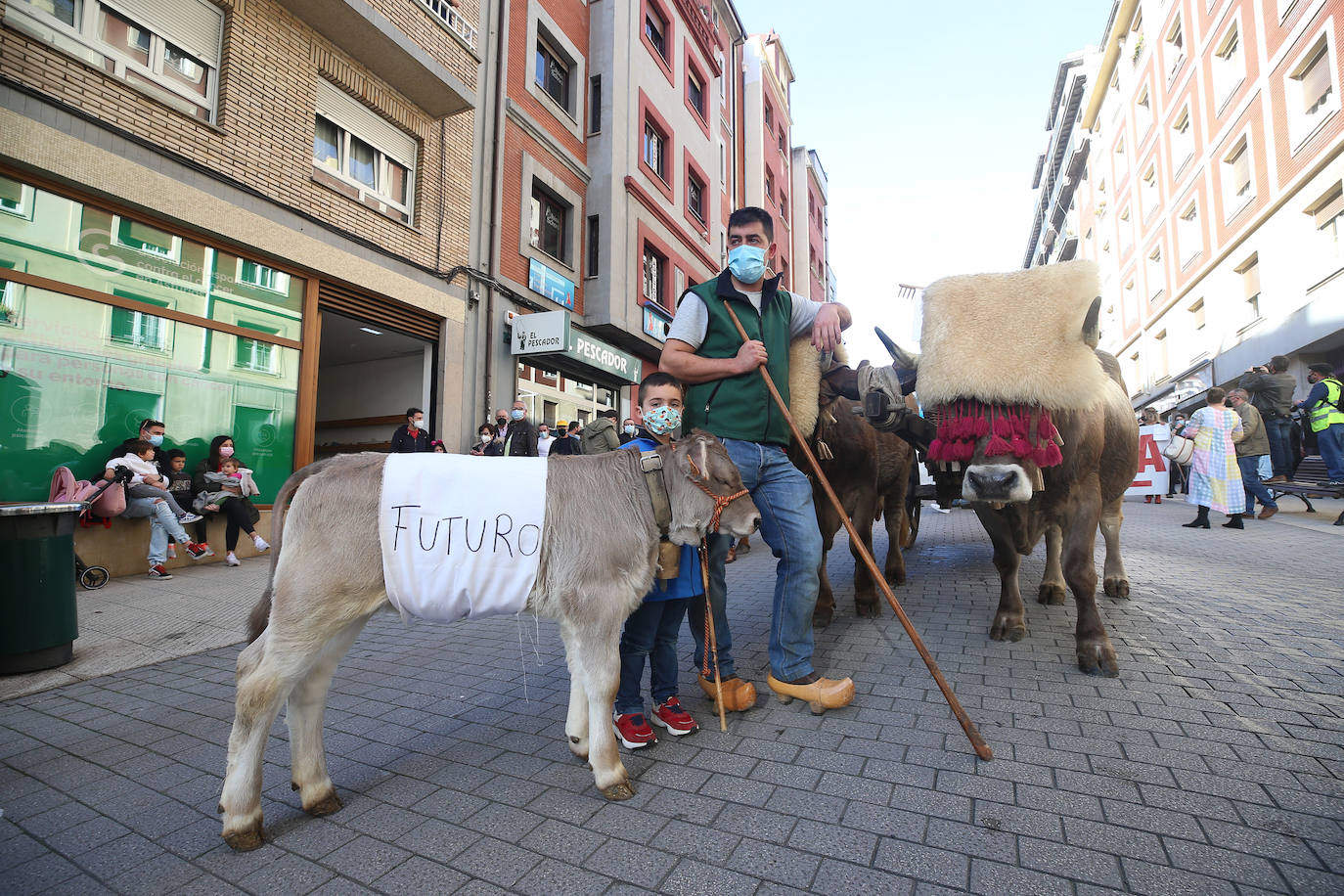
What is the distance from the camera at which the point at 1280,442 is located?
38.3ft

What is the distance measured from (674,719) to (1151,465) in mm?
15209

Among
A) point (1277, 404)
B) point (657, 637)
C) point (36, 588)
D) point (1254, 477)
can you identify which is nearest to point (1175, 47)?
point (1277, 404)

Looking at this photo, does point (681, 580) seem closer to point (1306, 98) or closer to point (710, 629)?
point (710, 629)

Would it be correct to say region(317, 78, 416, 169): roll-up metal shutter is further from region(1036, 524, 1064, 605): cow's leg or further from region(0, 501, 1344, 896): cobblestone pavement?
region(1036, 524, 1064, 605): cow's leg

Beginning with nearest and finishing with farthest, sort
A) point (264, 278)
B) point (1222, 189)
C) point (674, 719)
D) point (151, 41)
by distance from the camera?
point (674, 719) < point (151, 41) < point (264, 278) < point (1222, 189)

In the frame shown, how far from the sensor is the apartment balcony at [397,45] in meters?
9.01

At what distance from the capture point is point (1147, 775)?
239 cm

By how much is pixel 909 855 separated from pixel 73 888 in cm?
260

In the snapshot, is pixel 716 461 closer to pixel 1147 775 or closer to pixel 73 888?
pixel 1147 775

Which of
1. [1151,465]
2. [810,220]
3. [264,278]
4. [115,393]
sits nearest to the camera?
[115,393]

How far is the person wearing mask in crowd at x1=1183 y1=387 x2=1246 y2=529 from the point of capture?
9508 mm

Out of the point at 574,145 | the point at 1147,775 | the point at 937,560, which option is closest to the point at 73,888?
the point at 1147,775

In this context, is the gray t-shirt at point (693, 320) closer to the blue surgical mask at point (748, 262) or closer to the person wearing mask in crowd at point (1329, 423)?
the blue surgical mask at point (748, 262)

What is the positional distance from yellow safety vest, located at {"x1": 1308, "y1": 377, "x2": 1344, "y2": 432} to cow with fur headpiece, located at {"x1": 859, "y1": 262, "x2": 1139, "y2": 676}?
1014 cm
